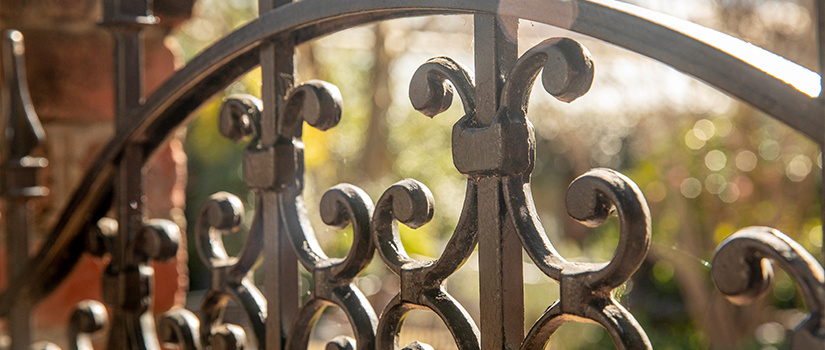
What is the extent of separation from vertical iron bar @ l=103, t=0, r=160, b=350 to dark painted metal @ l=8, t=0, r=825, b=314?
0.10ft

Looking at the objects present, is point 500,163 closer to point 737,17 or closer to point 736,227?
point 737,17

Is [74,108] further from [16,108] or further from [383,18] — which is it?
[383,18]

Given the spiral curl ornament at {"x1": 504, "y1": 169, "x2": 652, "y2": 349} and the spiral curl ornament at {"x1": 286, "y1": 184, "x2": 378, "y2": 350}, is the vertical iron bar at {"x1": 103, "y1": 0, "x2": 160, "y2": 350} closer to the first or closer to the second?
the spiral curl ornament at {"x1": 286, "y1": 184, "x2": 378, "y2": 350}

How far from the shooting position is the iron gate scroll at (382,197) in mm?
403

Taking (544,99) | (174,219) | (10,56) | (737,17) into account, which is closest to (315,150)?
(544,99)

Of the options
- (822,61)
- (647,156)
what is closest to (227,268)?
(822,61)

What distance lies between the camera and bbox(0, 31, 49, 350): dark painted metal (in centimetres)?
101

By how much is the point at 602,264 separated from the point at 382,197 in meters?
0.19

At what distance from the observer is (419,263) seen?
563 mm

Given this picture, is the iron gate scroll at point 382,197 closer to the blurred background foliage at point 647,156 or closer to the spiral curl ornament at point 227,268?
the spiral curl ornament at point 227,268

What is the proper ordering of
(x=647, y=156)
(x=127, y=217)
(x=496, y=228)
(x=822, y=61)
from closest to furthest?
(x=822, y=61), (x=496, y=228), (x=127, y=217), (x=647, y=156)

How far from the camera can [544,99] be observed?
14.7 ft

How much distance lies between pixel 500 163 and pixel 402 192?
9cm

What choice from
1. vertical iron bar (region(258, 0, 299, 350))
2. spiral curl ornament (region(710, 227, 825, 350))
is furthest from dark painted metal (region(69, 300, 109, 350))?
spiral curl ornament (region(710, 227, 825, 350))
